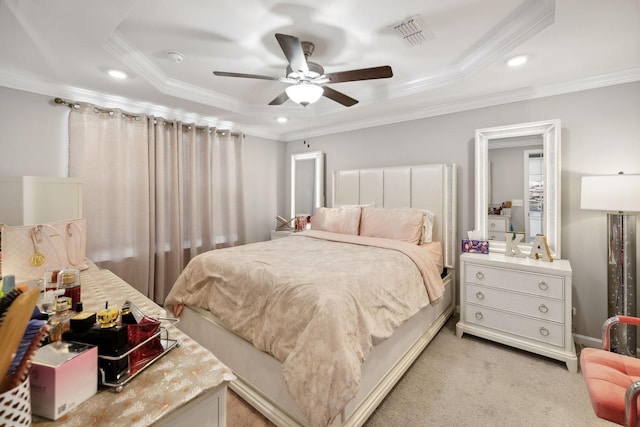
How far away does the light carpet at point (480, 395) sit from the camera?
1.73 metres

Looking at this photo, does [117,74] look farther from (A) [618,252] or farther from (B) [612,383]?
(A) [618,252]

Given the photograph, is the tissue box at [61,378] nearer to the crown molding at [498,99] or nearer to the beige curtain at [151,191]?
the beige curtain at [151,191]

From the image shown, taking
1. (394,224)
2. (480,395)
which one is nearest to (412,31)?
(394,224)

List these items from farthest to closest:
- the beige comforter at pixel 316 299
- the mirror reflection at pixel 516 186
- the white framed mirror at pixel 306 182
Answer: the white framed mirror at pixel 306 182 < the mirror reflection at pixel 516 186 < the beige comforter at pixel 316 299

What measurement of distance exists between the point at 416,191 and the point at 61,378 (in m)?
3.31

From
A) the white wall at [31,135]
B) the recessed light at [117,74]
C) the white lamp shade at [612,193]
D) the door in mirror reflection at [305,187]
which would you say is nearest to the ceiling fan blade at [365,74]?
the white lamp shade at [612,193]

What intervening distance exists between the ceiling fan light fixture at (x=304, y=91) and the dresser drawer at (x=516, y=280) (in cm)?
209

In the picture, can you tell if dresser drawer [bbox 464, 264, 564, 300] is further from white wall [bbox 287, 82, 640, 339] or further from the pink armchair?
the pink armchair

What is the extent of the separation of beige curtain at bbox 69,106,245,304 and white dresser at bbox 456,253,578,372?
126 inches

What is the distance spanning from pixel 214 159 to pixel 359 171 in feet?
6.73

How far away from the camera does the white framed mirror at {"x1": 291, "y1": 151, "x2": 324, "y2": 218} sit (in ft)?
14.9

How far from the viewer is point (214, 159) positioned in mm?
3980

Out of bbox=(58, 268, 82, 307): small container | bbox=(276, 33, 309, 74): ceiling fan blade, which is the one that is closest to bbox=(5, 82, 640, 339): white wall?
bbox=(276, 33, 309, 74): ceiling fan blade

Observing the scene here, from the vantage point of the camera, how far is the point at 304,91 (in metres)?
2.17
